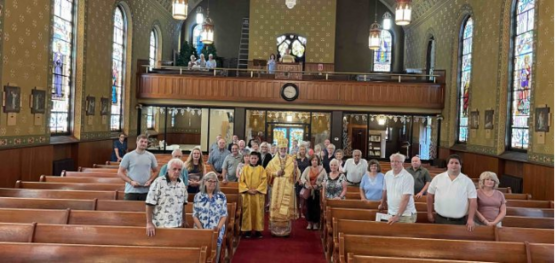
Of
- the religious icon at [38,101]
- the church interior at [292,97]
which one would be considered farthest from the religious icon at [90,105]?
the religious icon at [38,101]

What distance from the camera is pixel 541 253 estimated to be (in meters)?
5.09

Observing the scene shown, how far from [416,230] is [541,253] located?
140cm

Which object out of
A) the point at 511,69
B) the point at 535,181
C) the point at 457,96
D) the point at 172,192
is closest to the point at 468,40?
the point at 457,96

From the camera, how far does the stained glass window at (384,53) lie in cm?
2520

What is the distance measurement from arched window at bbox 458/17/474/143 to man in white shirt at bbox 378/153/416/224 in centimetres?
1084

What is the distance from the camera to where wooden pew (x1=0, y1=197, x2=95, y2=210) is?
704 cm

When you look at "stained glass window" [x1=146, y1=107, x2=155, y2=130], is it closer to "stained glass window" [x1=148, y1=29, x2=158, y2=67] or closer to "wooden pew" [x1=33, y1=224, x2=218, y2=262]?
"stained glass window" [x1=148, y1=29, x2=158, y2=67]

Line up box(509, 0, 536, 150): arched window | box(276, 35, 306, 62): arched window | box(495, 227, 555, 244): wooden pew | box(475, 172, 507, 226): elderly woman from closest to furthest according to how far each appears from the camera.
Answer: box(495, 227, 555, 244): wooden pew → box(475, 172, 507, 226): elderly woman → box(509, 0, 536, 150): arched window → box(276, 35, 306, 62): arched window

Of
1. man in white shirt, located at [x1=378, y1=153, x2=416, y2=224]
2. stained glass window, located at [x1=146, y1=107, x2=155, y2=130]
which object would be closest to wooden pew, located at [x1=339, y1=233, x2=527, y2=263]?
man in white shirt, located at [x1=378, y1=153, x2=416, y2=224]

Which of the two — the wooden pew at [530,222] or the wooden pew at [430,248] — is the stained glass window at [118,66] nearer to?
the wooden pew at [430,248]

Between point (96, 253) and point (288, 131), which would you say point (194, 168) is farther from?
point (288, 131)

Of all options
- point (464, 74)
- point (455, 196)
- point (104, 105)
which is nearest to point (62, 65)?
point (104, 105)

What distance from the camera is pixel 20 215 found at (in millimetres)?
6203

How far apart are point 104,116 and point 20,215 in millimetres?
9759
